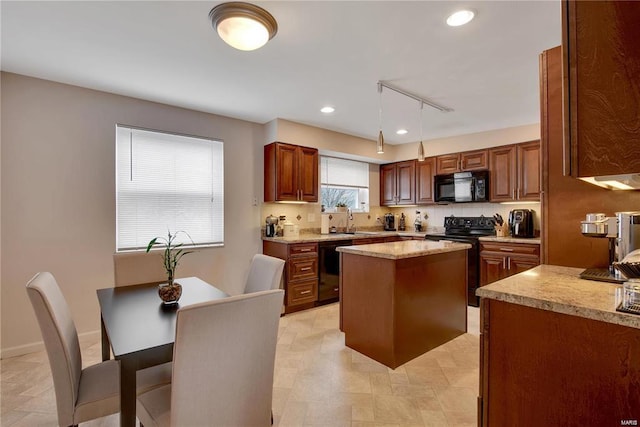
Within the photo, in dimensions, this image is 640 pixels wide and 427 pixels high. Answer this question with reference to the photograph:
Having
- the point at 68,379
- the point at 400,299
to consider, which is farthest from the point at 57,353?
the point at 400,299

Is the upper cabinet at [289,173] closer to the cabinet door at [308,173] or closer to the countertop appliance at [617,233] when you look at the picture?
the cabinet door at [308,173]

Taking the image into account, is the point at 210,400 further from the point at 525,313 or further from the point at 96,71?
the point at 96,71

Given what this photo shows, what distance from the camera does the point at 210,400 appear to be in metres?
1.14

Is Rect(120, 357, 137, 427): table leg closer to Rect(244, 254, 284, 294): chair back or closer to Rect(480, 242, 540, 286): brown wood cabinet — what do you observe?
Rect(244, 254, 284, 294): chair back

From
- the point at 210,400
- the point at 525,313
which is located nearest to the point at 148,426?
the point at 210,400

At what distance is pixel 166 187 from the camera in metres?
3.37

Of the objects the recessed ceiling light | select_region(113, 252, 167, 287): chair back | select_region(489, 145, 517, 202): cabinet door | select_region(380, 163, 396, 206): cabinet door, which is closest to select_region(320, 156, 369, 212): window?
select_region(380, 163, 396, 206): cabinet door

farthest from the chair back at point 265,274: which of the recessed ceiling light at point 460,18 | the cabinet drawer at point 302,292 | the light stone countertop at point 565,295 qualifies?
the recessed ceiling light at point 460,18

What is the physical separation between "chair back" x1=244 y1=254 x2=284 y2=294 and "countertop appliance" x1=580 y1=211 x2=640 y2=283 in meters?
1.60

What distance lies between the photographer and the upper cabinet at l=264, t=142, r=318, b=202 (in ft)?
12.8

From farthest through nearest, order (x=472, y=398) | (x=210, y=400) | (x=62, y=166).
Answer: (x=62, y=166) → (x=472, y=398) → (x=210, y=400)

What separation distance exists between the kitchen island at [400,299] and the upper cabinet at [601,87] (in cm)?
140

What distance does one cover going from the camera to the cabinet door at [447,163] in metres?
4.61

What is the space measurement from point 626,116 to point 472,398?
6.13 ft
